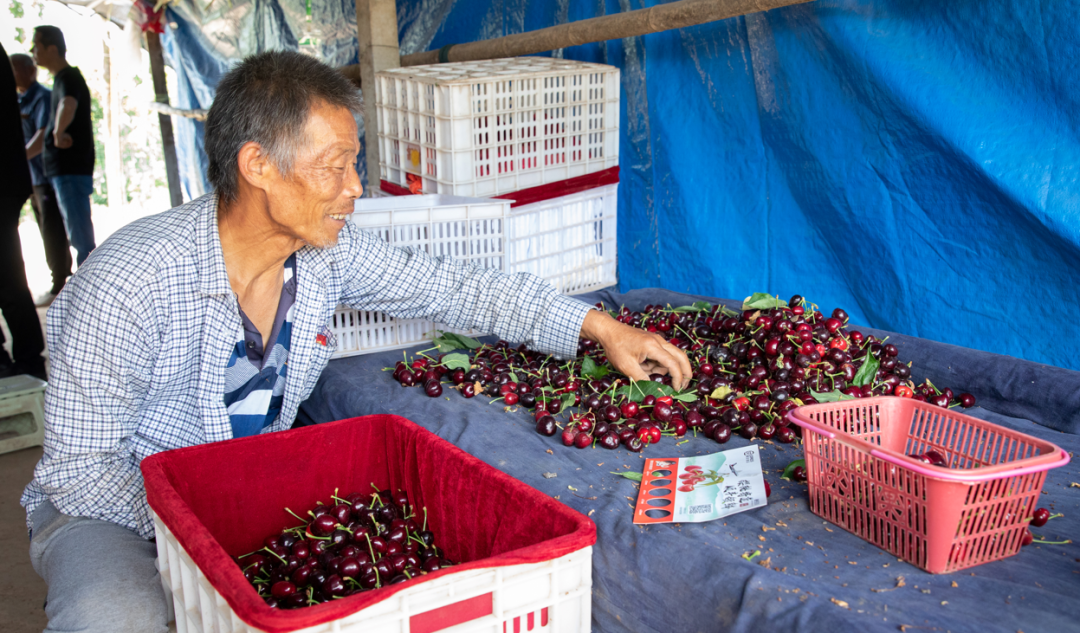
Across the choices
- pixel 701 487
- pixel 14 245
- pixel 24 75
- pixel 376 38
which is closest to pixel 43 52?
pixel 24 75

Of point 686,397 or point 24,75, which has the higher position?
point 24,75

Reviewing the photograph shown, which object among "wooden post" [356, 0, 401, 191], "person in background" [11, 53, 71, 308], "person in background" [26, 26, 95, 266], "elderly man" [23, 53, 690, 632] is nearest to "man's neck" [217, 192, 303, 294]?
"elderly man" [23, 53, 690, 632]

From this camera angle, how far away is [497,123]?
290 centimetres

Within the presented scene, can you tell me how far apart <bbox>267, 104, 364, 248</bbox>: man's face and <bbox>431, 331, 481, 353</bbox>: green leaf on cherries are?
75 cm

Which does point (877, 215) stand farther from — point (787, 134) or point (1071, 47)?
point (1071, 47)

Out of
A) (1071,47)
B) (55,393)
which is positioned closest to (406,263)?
(55,393)

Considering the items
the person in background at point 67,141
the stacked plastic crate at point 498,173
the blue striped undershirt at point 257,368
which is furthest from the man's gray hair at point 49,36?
the blue striped undershirt at point 257,368

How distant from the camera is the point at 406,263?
2277 millimetres

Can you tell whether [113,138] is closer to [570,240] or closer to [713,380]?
[570,240]

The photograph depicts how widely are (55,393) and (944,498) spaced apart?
1771 millimetres

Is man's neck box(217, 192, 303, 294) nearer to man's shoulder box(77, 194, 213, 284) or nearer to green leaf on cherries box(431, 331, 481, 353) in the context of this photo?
man's shoulder box(77, 194, 213, 284)

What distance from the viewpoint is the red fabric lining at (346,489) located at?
122cm

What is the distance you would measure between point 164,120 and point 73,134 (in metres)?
1.56

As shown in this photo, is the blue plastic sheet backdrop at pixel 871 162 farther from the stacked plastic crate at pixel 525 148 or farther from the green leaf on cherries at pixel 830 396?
the green leaf on cherries at pixel 830 396
